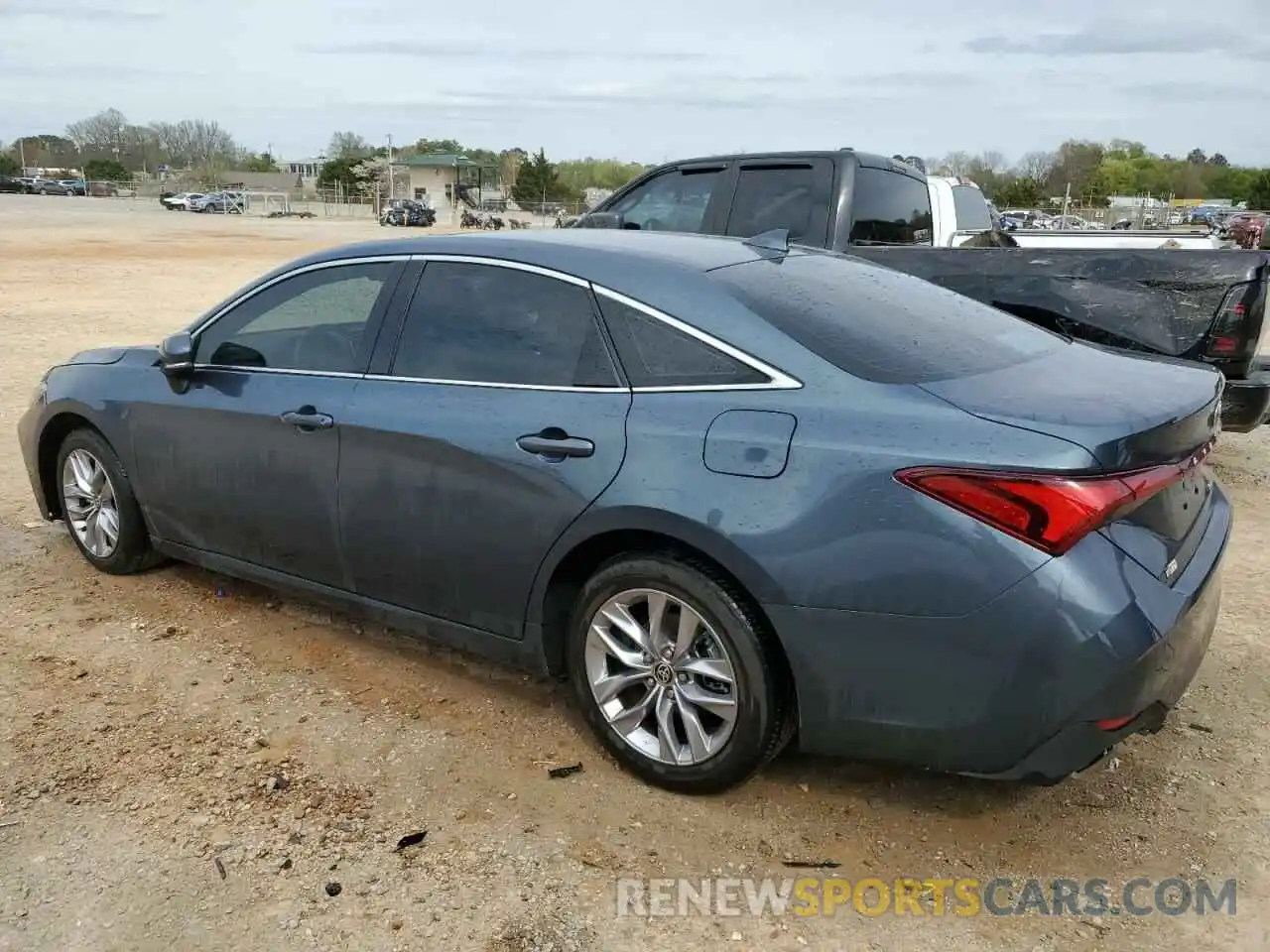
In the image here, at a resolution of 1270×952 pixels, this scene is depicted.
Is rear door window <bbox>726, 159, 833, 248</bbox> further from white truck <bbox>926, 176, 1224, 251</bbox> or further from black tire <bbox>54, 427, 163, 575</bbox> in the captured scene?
black tire <bbox>54, 427, 163, 575</bbox>

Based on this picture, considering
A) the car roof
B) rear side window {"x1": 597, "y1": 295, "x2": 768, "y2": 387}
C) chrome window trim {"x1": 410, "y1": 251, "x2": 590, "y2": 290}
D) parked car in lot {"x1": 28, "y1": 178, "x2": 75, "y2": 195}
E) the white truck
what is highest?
parked car in lot {"x1": 28, "y1": 178, "x2": 75, "y2": 195}

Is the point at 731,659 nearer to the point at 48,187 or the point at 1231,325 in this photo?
the point at 1231,325

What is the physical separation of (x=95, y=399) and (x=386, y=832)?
8.93 feet

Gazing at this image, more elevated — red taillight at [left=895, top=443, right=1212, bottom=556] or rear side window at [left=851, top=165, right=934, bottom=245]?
rear side window at [left=851, top=165, right=934, bottom=245]

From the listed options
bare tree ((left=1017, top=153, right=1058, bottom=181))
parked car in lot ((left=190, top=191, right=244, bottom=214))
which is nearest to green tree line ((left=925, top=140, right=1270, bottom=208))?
bare tree ((left=1017, top=153, right=1058, bottom=181))

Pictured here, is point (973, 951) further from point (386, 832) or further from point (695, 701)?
point (386, 832)

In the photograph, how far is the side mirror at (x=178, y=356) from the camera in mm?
4359

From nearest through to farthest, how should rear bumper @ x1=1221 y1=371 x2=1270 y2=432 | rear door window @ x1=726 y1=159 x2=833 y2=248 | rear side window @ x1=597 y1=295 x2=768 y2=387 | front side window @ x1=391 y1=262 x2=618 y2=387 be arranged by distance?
rear side window @ x1=597 y1=295 x2=768 y2=387, front side window @ x1=391 y1=262 x2=618 y2=387, rear bumper @ x1=1221 y1=371 x2=1270 y2=432, rear door window @ x1=726 y1=159 x2=833 y2=248

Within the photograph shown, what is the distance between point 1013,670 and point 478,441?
5.66 ft

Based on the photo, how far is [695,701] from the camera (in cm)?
309

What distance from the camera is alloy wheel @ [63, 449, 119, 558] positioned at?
15.9 ft

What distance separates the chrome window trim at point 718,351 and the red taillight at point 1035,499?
1.60 feet

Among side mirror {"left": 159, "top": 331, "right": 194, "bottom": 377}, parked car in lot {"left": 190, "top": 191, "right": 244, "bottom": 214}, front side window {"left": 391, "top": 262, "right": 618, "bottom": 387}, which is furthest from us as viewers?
parked car in lot {"left": 190, "top": 191, "right": 244, "bottom": 214}

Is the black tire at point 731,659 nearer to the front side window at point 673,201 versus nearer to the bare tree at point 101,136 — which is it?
the front side window at point 673,201
